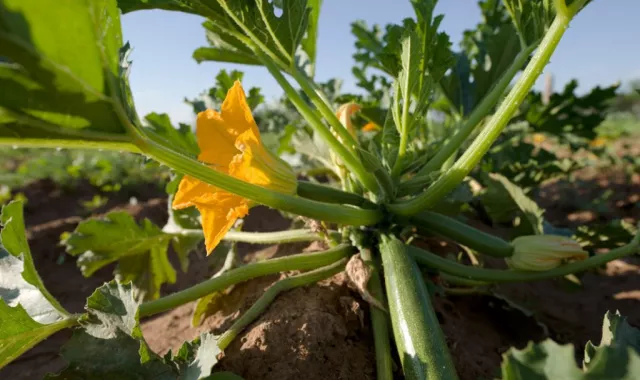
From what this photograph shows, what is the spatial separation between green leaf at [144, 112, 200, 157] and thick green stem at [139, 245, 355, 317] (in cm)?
70

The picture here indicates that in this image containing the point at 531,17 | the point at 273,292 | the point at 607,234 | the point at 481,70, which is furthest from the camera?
the point at 481,70

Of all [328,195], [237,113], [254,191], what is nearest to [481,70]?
[328,195]

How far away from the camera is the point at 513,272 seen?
5.44ft

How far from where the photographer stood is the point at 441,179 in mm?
1443

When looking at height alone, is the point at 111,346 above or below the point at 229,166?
below

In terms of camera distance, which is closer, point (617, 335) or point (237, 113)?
→ point (617, 335)

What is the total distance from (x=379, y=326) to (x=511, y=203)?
1.02 meters

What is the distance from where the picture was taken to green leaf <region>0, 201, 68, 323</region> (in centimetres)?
134

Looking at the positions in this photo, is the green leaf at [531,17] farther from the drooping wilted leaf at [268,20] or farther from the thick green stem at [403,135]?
the drooping wilted leaf at [268,20]

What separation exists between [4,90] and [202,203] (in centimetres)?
53

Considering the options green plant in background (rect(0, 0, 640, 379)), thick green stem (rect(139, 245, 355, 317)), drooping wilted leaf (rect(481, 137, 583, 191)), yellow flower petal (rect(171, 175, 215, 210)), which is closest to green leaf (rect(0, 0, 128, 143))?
green plant in background (rect(0, 0, 640, 379))

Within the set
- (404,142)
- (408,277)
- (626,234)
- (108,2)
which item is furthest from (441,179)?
(108,2)

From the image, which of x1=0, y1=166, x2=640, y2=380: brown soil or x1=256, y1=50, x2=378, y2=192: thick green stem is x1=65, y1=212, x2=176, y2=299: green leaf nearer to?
x1=0, y1=166, x2=640, y2=380: brown soil

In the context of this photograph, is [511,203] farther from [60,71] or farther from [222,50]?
[60,71]
